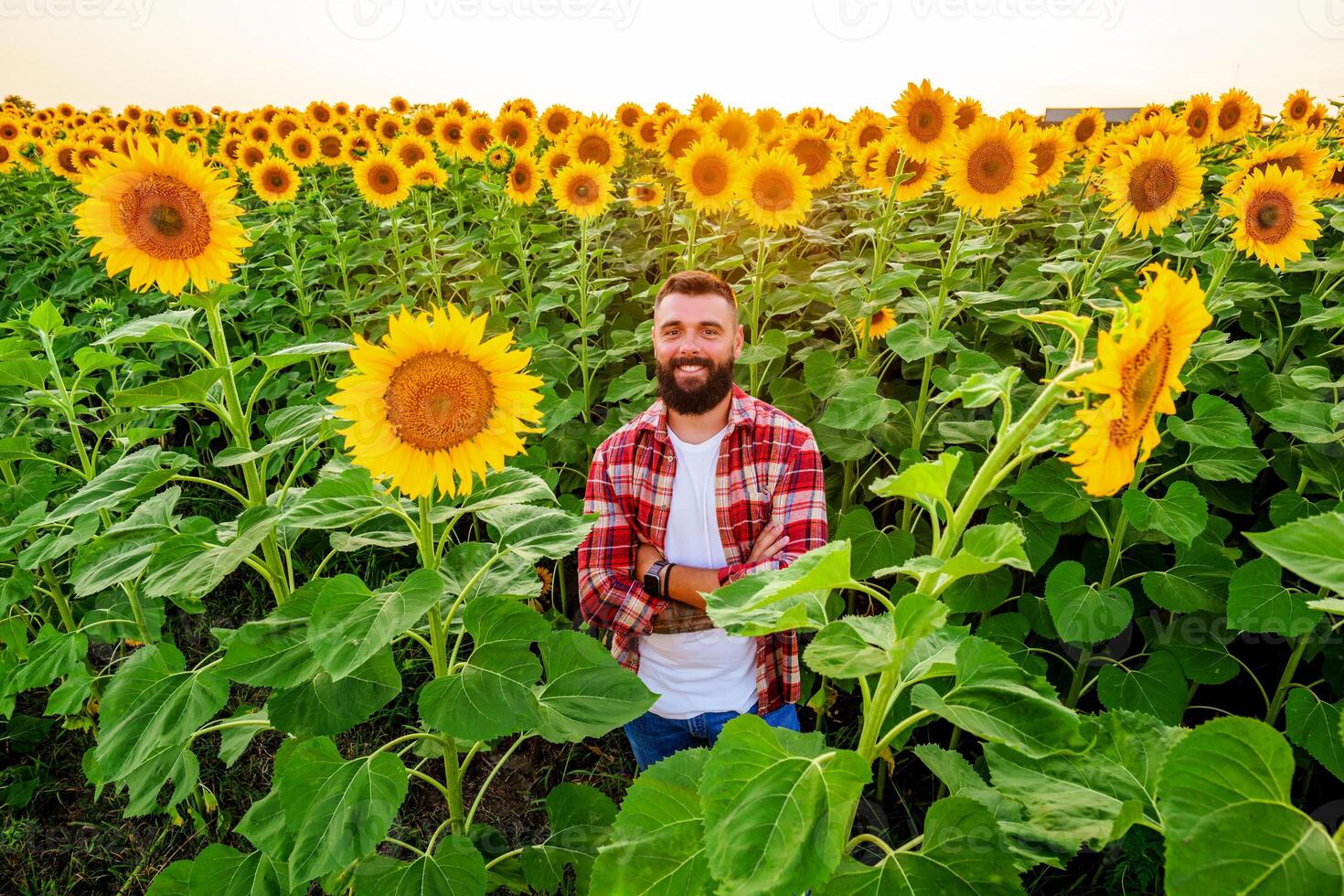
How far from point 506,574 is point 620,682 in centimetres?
36

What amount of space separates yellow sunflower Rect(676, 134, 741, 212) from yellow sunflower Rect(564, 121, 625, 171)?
1624mm

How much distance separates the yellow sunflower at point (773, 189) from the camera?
12.8 ft

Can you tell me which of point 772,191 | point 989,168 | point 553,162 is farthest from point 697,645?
point 553,162

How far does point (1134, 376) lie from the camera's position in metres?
0.92

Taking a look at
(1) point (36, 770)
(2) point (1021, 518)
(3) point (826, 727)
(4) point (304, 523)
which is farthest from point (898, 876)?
(1) point (36, 770)

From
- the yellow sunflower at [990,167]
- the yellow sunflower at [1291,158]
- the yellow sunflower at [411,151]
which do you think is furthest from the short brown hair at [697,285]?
the yellow sunflower at [411,151]

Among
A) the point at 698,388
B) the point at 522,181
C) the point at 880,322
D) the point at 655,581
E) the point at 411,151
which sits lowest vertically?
the point at 655,581

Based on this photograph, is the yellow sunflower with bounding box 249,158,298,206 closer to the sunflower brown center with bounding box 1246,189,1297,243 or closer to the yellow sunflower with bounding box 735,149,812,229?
the yellow sunflower with bounding box 735,149,812,229

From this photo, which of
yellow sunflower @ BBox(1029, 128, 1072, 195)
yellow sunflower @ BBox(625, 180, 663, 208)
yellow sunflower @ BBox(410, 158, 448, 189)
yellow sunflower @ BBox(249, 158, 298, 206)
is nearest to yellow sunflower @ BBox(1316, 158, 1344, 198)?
yellow sunflower @ BBox(1029, 128, 1072, 195)

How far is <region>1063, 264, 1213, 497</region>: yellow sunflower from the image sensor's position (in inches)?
35.0

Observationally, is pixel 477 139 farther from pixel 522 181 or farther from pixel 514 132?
pixel 522 181

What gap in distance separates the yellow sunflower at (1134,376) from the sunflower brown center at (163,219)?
218 centimetres

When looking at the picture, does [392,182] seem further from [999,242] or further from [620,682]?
[620,682]

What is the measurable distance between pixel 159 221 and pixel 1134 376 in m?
2.32
